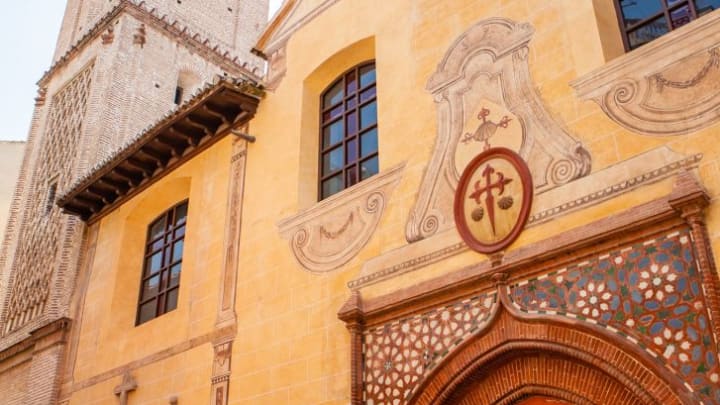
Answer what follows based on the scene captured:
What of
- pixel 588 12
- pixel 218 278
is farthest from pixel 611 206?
pixel 218 278

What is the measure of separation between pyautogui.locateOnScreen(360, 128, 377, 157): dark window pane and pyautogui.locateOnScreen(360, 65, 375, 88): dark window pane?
27.7 inches

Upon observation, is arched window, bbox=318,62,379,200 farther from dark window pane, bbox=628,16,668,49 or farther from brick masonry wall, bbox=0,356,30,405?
brick masonry wall, bbox=0,356,30,405

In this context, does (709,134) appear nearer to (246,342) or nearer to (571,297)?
(571,297)

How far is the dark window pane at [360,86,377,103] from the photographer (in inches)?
337

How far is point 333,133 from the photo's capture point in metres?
9.00

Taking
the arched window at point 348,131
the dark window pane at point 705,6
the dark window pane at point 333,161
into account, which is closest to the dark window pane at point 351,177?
the arched window at point 348,131

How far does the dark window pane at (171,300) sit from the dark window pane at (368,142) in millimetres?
3701

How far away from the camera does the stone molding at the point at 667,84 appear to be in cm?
540

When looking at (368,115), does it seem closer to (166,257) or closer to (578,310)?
(578,310)

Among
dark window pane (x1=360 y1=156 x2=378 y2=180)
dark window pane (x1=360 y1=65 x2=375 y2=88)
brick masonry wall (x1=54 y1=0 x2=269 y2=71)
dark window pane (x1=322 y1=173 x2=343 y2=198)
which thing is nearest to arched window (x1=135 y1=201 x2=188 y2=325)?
dark window pane (x1=322 y1=173 x2=343 y2=198)

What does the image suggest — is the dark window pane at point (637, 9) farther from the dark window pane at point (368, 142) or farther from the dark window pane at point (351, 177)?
the dark window pane at point (351, 177)

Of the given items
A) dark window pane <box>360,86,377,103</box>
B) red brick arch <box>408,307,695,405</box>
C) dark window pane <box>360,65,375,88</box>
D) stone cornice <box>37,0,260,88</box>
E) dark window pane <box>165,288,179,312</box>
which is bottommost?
red brick arch <box>408,307,695,405</box>

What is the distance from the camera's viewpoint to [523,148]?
6.29 m

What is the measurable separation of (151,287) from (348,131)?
14.3 feet
